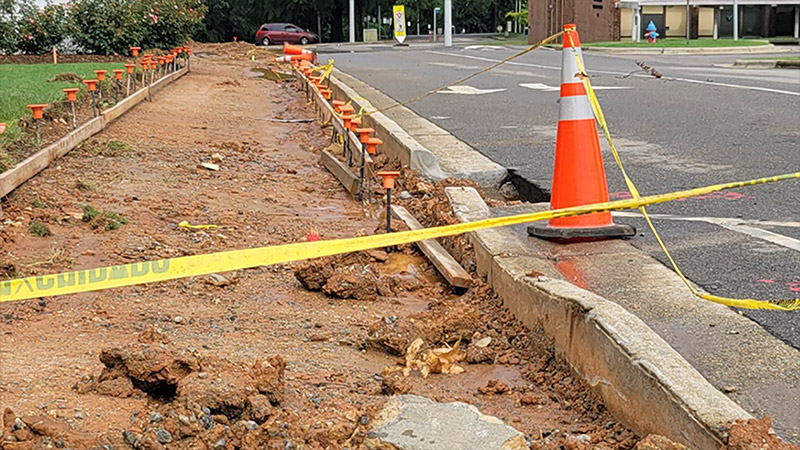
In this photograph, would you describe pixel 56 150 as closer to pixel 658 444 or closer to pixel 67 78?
pixel 658 444

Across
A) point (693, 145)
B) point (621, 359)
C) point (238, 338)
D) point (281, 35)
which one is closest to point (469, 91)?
point (693, 145)

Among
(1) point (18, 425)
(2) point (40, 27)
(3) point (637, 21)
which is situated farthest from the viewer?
(3) point (637, 21)

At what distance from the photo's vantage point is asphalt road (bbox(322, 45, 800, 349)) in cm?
509

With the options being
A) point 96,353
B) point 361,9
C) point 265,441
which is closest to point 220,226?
point 96,353

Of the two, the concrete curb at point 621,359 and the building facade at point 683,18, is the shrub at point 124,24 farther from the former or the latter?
the building facade at point 683,18

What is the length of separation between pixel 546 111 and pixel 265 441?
9.73 m

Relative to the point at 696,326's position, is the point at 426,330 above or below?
below

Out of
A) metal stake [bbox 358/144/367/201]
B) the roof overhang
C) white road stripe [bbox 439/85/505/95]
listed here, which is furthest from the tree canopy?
metal stake [bbox 358/144/367/201]

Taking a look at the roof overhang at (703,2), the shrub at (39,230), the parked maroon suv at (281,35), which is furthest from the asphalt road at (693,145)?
the parked maroon suv at (281,35)

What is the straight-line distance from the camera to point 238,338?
15.2 feet

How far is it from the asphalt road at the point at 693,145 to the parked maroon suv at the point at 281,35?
4270 cm

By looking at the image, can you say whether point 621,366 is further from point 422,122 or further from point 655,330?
point 422,122

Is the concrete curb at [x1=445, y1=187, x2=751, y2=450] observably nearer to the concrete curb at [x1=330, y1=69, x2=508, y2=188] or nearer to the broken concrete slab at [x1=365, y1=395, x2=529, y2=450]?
the broken concrete slab at [x1=365, y1=395, x2=529, y2=450]

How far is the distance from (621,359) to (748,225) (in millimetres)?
2793
